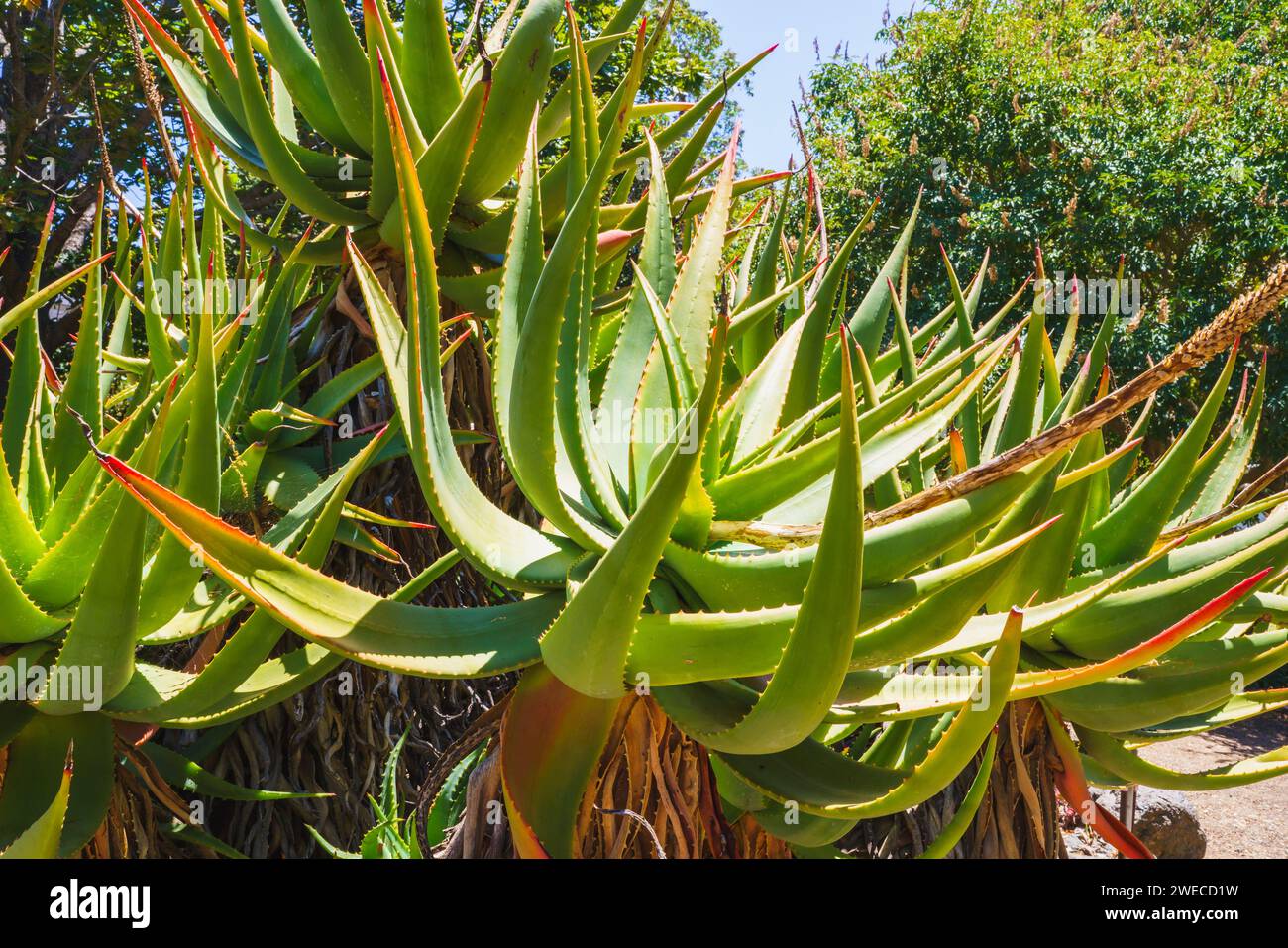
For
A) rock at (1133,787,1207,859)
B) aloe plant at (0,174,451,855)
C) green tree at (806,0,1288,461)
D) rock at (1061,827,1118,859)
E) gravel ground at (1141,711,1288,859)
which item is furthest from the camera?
green tree at (806,0,1288,461)

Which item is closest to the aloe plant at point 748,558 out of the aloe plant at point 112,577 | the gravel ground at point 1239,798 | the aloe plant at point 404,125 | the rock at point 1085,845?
the aloe plant at point 112,577

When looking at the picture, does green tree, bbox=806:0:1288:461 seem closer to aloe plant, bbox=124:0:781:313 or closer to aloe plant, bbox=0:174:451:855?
aloe plant, bbox=124:0:781:313

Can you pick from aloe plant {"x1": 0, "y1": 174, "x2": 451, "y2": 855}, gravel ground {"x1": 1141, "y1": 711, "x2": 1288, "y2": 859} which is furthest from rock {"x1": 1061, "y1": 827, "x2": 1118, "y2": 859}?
aloe plant {"x1": 0, "y1": 174, "x2": 451, "y2": 855}

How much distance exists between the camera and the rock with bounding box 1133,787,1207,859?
6.39 meters

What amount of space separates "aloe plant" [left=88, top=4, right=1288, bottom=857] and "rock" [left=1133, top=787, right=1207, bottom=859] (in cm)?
538

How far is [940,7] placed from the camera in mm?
11680

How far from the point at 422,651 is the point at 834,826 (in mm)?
627

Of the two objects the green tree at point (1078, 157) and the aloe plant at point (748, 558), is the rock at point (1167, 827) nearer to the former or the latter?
the green tree at point (1078, 157)

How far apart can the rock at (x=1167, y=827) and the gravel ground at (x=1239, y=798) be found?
0.31 metres

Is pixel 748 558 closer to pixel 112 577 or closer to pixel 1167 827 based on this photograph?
pixel 112 577

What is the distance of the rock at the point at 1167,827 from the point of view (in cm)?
639

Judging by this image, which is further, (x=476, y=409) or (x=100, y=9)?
(x=100, y=9)

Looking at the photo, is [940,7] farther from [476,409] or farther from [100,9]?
[476,409]

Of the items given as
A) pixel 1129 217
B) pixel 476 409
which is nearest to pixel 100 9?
pixel 476 409
